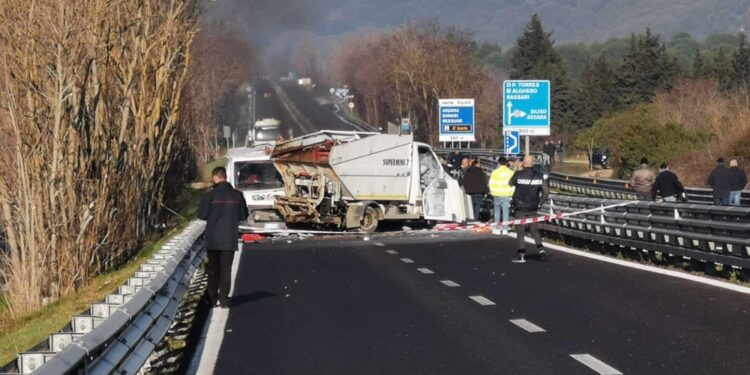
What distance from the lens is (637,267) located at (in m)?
18.6

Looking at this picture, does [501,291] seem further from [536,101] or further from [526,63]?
[526,63]

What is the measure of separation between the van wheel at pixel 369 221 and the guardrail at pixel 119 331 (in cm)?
1577

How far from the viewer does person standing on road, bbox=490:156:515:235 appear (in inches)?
1062

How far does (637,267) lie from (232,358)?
9565 mm

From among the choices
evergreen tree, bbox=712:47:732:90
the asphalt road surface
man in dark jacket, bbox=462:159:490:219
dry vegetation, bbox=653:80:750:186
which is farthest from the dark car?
the asphalt road surface

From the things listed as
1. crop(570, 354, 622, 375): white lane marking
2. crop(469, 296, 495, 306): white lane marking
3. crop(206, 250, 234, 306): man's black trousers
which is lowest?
crop(570, 354, 622, 375): white lane marking

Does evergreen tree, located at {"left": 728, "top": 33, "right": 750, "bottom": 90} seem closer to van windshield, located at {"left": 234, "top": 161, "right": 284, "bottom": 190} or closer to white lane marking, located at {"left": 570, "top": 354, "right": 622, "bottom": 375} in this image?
van windshield, located at {"left": 234, "top": 161, "right": 284, "bottom": 190}

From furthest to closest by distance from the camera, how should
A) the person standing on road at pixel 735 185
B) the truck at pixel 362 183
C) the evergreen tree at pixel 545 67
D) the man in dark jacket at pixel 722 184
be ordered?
1. the evergreen tree at pixel 545 67
2. the person standing on road at pixel 735 185
3. the man in dark jacket at pixel 722 184
4. the truck at pixel 362 183

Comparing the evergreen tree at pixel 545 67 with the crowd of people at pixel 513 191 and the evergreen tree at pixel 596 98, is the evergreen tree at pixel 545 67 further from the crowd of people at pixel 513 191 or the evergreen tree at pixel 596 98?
the crowd of people at pixel 513 191

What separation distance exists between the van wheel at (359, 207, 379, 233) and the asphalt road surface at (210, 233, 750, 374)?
8.82 m

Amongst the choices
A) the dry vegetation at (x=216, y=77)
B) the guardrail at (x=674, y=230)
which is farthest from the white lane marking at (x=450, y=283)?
the dry vegetation at (x=216, y=77)

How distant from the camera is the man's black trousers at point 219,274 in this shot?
46.1 ft

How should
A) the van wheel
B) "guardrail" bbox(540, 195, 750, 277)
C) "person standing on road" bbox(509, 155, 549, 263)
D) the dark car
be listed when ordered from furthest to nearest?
the dark car → the van wheel → "person standing on road" bbox(509, 155, 549, 263) → "guardrail" bbox(540, 195, 750, 277)

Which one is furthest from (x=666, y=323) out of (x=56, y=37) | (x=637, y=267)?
(x=56, y=37)
